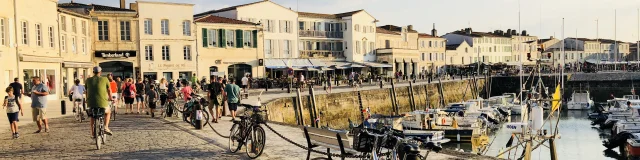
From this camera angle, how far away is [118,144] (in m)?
13.5

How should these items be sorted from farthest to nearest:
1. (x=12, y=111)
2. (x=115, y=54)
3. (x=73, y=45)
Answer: (x=115, y=54) → (x=73, y=45) → (x=12, y=111)

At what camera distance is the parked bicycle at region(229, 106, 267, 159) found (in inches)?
451

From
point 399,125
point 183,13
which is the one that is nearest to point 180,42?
point 183,13

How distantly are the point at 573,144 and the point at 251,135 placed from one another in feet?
91.0

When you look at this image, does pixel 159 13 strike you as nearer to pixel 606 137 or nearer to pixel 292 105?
pixel 292 105

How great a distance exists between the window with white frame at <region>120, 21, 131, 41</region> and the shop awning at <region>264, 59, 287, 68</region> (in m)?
13.8

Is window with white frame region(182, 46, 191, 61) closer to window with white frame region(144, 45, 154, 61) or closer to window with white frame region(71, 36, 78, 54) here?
window with white frame region(144, 45, 154, 61)

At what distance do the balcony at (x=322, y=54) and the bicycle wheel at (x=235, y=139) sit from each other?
4883 centimetres

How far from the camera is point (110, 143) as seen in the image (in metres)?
13.7

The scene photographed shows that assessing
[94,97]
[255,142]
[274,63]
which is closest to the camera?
[255,142]

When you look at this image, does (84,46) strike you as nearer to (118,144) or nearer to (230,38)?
(230,38)

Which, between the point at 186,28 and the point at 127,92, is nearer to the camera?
the point at 127,92

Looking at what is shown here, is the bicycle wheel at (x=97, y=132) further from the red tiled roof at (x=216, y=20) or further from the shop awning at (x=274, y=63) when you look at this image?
the shop awning at (x=274, y=63)

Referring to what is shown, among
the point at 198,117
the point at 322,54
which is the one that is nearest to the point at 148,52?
the point at 322,54
